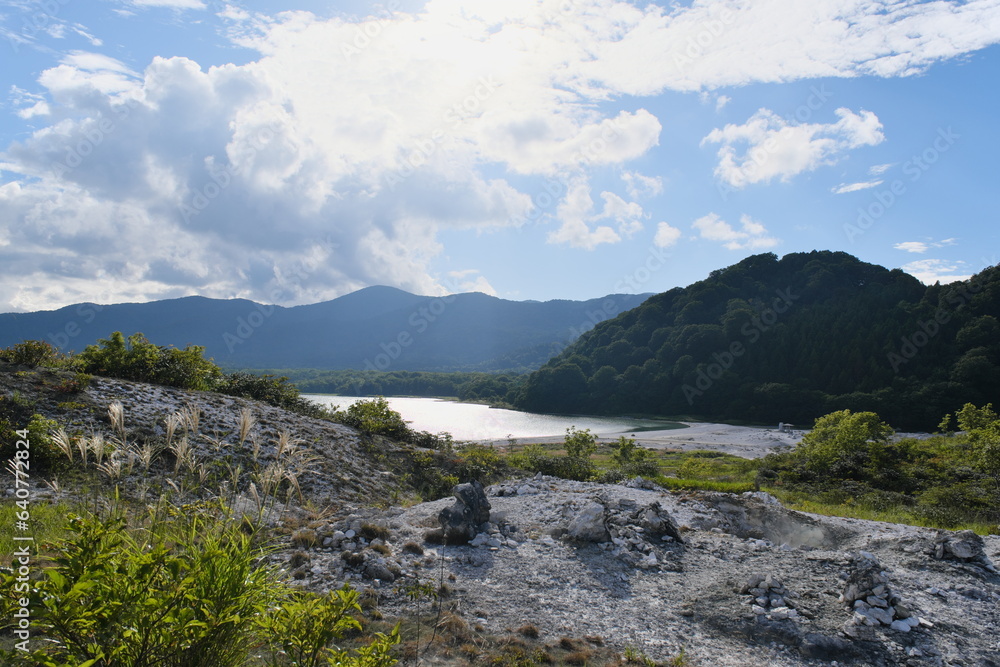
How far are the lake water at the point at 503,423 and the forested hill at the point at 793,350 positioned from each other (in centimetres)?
912

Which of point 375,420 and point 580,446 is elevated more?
point 375,420

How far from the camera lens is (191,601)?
2.43m

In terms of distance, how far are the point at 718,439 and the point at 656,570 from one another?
183 feet

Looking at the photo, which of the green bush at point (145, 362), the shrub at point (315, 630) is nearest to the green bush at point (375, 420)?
the green bush at point (145, 362)

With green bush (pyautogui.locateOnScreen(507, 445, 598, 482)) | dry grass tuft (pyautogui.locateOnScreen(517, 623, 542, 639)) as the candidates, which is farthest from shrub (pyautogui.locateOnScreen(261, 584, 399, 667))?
green bush (pyautogui.locateOnScreen(507, 445, 598, 482))

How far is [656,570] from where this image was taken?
823cm

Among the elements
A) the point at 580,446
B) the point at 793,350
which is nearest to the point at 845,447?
the point at 580,446

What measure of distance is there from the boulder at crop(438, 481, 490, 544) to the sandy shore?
39318 mm

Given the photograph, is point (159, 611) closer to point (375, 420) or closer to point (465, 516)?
point (465, 516)

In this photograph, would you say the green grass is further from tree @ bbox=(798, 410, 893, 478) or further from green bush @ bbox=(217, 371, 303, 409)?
tree @ bbox=(798, 410, 893, 478)

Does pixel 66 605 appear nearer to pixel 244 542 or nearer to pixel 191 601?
pixel 191 601

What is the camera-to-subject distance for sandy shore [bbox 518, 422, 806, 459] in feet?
158

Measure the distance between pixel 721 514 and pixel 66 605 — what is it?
12434 millimetres

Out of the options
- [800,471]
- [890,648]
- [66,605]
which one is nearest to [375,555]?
[66,605]
